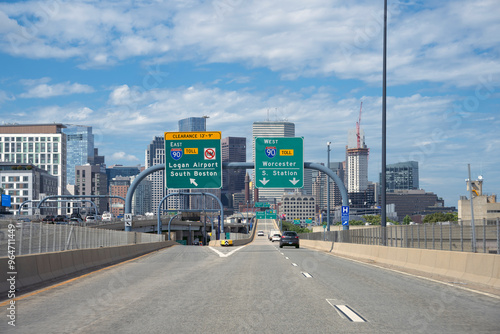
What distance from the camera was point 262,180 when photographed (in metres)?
43.0

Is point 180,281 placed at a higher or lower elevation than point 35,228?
lower

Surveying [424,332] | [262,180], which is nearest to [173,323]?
[424,332]

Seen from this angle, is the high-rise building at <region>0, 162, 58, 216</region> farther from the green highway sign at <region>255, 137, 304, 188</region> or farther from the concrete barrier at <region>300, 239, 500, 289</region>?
the concrete barrier at <region>300, 239, 500, 289</region>

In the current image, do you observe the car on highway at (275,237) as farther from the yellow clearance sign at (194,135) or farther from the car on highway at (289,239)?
the yellow clearance sign at (194,135)

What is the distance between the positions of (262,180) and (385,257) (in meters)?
16.4

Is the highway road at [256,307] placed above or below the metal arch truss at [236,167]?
below

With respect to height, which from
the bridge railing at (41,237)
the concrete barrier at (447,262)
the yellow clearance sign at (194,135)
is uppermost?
the yellow clearance sign at (194,135)

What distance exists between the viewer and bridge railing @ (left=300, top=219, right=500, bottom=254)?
18.2m

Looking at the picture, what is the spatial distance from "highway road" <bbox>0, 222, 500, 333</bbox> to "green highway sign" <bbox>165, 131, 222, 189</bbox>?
25516mm

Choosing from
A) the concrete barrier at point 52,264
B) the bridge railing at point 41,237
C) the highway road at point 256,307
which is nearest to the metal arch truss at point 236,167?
the bridge railing at point 41,237

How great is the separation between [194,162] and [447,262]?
2662cm

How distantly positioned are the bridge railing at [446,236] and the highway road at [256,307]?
2.83 m

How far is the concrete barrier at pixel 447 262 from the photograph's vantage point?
15391 mm

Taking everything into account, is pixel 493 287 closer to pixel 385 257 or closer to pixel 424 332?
pixel 424 332
